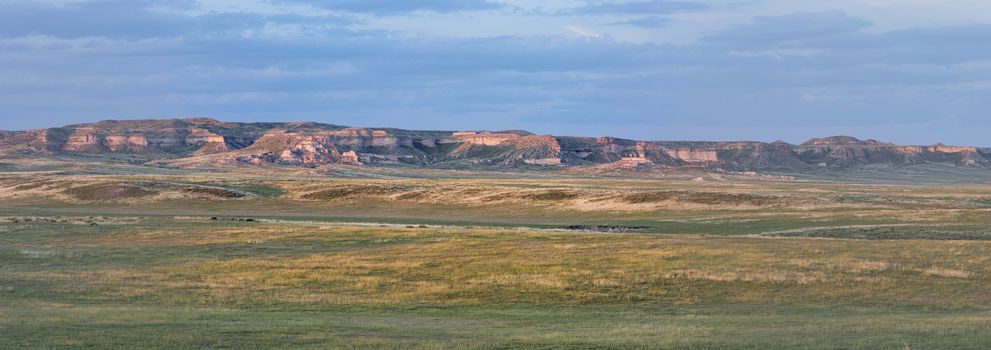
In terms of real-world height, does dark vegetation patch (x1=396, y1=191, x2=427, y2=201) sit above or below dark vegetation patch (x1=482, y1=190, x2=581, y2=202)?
below

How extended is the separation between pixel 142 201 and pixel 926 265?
8796cm

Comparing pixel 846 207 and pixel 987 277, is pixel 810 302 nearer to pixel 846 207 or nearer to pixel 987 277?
pixel 987 277

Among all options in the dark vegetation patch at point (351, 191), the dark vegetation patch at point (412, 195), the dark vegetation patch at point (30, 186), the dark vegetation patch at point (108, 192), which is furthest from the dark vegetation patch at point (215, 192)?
the dark vegetation patch at point (30, 186)

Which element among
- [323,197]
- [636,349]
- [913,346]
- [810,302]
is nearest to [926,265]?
[810,302]

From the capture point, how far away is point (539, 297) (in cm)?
3350

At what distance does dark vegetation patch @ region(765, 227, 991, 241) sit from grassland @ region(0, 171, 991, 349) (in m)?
0.25

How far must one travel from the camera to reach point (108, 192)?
115 m

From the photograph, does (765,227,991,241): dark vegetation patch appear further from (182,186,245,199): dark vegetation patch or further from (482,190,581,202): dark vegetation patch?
(182,186,245,199): dark vegetation patch

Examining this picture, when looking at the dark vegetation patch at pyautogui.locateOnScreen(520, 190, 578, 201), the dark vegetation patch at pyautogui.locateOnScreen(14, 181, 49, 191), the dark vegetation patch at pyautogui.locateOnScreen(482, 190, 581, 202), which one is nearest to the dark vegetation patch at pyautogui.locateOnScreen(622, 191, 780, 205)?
the dark vegetation patch at pyautogui.locateOnScreen(520, 190, 578, 201)

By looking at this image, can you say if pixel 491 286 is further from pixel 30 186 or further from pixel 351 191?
pixel 30 186

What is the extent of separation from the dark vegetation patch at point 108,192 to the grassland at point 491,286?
139 ft

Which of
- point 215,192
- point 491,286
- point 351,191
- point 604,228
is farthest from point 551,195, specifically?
point 491,286

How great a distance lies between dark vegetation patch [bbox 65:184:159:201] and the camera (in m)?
113

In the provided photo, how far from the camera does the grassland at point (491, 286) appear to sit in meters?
23.8
